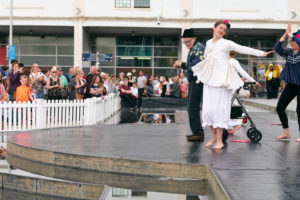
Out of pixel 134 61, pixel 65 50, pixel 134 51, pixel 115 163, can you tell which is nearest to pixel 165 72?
pixel 134 61

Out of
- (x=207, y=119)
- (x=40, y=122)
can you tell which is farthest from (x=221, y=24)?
(x=40, y=122)

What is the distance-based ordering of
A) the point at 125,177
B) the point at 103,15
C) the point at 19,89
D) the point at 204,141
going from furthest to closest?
the point at 103,15
the point at 19,89
the point at 204,141
the point at 125,177

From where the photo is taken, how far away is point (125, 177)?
6.36m

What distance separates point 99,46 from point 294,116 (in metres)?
25.5

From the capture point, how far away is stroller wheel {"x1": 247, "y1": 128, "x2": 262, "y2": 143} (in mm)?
8500

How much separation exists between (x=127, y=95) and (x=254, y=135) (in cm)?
1705

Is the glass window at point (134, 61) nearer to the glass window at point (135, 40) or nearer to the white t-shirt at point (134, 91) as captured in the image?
the glass window at point (135, 40)

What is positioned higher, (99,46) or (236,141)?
(99,46)

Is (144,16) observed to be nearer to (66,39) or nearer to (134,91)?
(66,39)

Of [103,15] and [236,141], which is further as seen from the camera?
[103,15]

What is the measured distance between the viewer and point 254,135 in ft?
28.0

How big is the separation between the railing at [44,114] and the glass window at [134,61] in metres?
24.1

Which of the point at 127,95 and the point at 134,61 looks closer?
the point at 127,95

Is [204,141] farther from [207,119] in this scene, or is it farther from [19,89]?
[19,89]
